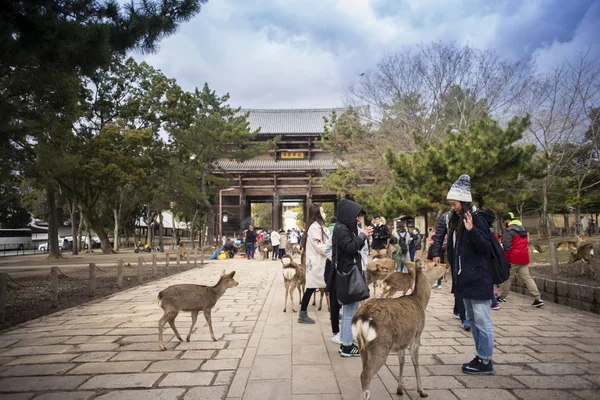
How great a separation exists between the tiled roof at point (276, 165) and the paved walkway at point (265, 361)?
90.4 ft

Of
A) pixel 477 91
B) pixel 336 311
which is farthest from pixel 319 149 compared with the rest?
pixel 336 311

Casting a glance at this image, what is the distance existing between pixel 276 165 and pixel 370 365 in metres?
32.0

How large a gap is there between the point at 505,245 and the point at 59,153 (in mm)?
18037

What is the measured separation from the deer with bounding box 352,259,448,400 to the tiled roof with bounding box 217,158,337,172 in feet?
98.2

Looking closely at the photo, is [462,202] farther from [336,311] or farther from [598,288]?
[598,288]

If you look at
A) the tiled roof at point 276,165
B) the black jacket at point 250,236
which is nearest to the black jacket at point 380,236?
the black jacket at point 250,236

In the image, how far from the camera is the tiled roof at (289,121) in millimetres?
37062

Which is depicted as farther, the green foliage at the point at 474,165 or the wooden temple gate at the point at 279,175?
the wooden temple gate at the point at 279,175

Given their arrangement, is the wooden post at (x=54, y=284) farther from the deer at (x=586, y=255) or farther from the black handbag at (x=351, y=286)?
the deer at (x=586, y=255)

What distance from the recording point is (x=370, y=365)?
2936mm

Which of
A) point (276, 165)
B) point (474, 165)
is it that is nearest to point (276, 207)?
point (276, 165)

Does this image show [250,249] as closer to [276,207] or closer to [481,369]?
[276,207]

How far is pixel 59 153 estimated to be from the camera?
57.7 ft

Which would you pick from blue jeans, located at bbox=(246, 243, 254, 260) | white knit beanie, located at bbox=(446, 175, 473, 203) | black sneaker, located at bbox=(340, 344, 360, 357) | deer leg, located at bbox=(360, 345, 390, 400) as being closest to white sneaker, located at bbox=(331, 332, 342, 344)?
black sneaker, located at bbox=(340, 344, 360, 357)
